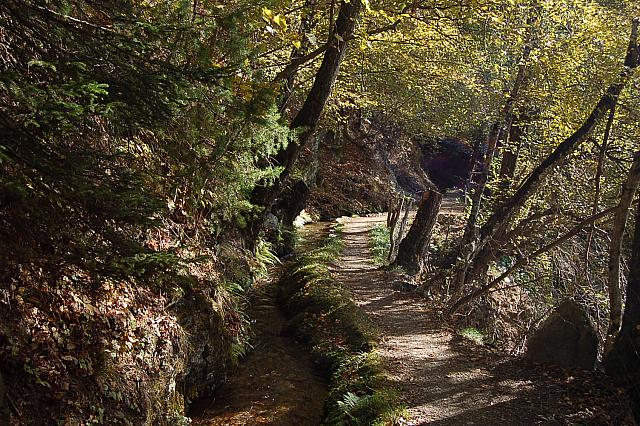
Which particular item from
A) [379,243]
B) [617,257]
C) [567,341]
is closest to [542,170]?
[617,257]

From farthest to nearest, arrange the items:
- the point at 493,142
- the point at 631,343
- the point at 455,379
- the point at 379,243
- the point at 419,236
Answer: the point at 379,243, the point at 419,236, the point at 493,142, the point at 455,379, the point at 631,343

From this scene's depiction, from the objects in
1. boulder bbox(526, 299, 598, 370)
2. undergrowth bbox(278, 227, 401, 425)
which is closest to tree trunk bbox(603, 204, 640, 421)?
boulder bbox(526, 299, 598, 370)

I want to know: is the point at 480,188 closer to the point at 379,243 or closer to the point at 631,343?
the point at 379,243

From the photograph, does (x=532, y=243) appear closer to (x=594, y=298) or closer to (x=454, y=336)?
(x=594, y=298)

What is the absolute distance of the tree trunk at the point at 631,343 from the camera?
18.7ft

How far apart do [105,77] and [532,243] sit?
36.8 ft

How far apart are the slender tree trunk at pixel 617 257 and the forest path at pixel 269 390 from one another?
418cm

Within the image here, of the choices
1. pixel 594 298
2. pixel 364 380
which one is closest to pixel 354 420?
pixel 364 380

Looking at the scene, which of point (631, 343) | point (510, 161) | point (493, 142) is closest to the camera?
point (631, 343)

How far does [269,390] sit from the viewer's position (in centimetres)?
731

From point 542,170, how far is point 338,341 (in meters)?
6.16

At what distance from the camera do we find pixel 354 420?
5957 mm

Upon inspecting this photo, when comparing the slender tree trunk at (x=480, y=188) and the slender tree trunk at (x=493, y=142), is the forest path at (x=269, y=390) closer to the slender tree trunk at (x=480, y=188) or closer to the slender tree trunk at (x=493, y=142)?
the slender tree trunk at (x=480, y=188)

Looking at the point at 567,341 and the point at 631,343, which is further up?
the point at 631,343
